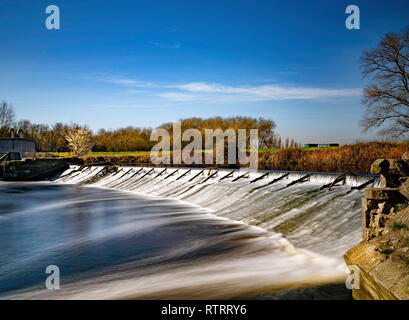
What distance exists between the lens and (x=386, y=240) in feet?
17.2

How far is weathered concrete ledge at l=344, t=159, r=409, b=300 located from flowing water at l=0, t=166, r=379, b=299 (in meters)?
0.79

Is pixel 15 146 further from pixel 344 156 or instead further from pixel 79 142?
pixel 344 156

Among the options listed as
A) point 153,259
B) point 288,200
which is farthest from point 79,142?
point 153,259

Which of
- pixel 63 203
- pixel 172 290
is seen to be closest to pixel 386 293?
pixel 172 290

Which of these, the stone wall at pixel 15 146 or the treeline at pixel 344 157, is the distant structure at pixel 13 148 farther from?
the treeline at pixel 344 157

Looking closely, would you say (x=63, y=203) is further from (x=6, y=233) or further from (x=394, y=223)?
(x=394, y=223)

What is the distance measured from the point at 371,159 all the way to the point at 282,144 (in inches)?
675

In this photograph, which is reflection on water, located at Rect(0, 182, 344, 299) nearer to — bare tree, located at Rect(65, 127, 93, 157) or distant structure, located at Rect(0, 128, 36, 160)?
distant structure, located at Rect(0, 128, 36, 160)

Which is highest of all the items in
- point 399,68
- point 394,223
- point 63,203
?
point 399,68

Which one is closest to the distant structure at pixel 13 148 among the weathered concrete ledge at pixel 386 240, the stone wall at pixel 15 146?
the stone wall at pixel 15 146

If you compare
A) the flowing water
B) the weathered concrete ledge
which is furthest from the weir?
the weathered concrete ledge

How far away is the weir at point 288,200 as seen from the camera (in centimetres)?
845

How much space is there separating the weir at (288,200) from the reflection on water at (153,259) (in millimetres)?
617

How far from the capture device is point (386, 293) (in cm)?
441
